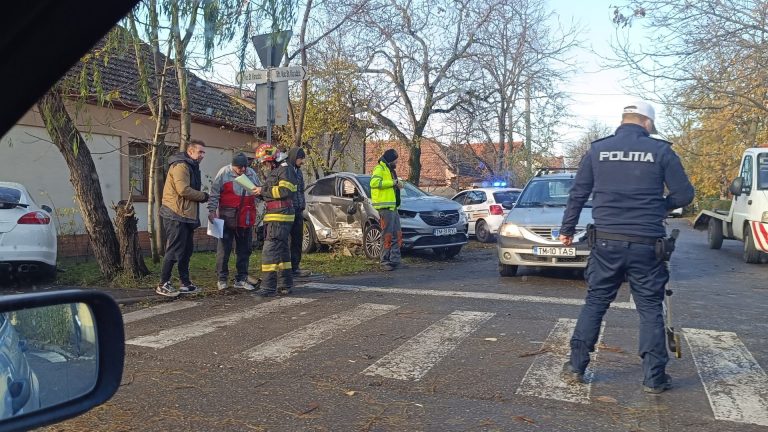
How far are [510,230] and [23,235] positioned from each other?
21.8ft

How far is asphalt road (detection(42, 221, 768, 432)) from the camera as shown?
168 inches

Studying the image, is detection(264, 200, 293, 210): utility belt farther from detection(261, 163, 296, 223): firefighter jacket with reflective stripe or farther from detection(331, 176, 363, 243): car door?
detection(331, 176, 363, 243): car door

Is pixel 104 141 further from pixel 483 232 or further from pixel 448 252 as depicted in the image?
pixel 483 232

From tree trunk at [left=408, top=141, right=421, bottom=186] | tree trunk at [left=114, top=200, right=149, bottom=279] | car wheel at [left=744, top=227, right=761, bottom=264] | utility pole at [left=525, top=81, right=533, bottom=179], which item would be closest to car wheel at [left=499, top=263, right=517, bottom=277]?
car wheel at [left=744, top=227, right=761, bottom=264]

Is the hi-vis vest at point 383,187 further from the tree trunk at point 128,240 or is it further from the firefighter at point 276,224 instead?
the tree trunk at point 128,240

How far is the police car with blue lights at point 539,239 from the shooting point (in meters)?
9.89

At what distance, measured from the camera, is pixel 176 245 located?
856cm

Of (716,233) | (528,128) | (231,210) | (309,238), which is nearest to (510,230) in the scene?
(231,210)

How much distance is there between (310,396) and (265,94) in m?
6.73

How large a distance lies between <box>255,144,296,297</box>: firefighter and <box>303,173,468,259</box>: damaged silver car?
3.96 metres

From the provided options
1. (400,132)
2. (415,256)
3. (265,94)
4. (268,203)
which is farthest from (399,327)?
(400,132)

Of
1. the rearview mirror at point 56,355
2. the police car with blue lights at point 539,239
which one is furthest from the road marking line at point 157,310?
the rearview mirror at point 56,355

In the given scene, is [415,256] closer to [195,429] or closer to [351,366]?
[351,366]

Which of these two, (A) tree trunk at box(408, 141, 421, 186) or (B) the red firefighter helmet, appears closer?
(B) the red firefighter helmet
